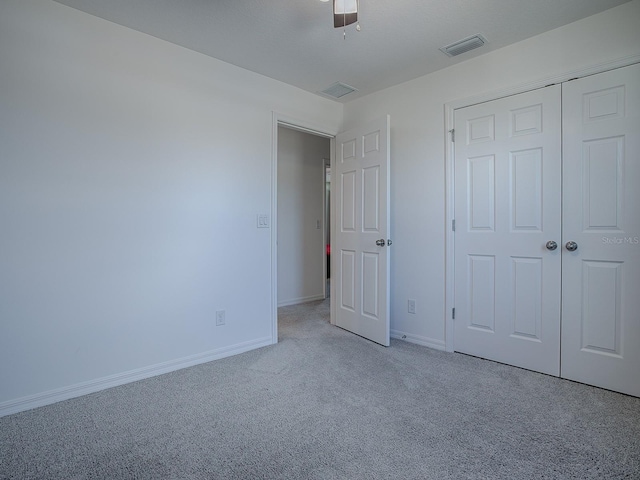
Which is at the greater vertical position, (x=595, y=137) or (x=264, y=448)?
(x=595, y=137)

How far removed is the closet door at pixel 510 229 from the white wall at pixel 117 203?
5.67 ft

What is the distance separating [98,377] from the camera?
7.19 feet

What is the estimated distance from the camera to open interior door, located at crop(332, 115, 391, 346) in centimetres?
301

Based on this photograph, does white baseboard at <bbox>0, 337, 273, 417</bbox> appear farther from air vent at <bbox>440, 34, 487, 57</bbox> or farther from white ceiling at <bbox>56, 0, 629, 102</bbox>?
air vent at <bbox>440, 34, 487, 57</bbox>

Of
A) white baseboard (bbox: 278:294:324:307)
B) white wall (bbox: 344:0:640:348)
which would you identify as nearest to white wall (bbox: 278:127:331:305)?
white baseboard (bbox: 278:294:324:307)

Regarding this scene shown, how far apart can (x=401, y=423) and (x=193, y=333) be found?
1.65 m

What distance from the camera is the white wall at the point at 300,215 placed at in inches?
184

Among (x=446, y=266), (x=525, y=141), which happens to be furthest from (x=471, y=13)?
(x=446, y=266)

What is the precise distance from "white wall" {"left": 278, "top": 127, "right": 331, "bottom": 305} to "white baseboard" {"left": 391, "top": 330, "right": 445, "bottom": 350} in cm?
188

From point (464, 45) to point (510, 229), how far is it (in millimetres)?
1399

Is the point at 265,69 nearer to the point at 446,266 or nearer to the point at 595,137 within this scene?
the point at 446,266

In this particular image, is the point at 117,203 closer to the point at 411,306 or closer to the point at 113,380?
the point at 113,380

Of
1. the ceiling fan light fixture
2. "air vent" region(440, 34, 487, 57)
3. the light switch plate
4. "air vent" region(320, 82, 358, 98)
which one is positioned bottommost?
the light switch plate

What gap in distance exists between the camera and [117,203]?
2246 mm
